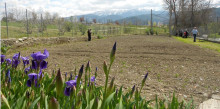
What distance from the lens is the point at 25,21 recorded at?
1284 centimetres

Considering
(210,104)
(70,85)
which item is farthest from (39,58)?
(210,104)

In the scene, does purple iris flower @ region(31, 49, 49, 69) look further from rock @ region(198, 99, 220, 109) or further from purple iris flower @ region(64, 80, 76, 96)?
rock @ region(198, 99, 220, 109)

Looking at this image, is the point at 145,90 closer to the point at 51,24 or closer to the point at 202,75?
the point at 202,75

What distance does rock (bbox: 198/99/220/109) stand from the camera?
284cm

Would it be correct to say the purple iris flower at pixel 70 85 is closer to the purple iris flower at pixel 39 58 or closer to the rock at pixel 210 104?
the purple iris flower at pixel 39 58

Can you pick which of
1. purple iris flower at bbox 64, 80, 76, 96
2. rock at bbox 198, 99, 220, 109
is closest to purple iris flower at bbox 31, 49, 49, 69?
purple iris flower at bbox 64, 80, 76, 96

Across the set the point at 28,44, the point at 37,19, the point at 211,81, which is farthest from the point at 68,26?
the point at 211,81

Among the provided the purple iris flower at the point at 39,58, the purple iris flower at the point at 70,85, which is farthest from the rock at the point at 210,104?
the purple iris flower at the point at 39,58

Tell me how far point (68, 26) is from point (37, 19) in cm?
632

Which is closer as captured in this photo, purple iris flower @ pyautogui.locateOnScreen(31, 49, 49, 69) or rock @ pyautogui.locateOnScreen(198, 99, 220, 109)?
purple iris flower @ pyautogui.locateOnScreen(31, 49, 49, 69)

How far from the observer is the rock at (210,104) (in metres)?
2.84

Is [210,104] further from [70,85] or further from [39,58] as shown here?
[39,58]

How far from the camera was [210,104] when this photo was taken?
2965 millimetres

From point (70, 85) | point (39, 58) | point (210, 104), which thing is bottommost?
point (210, 104)
